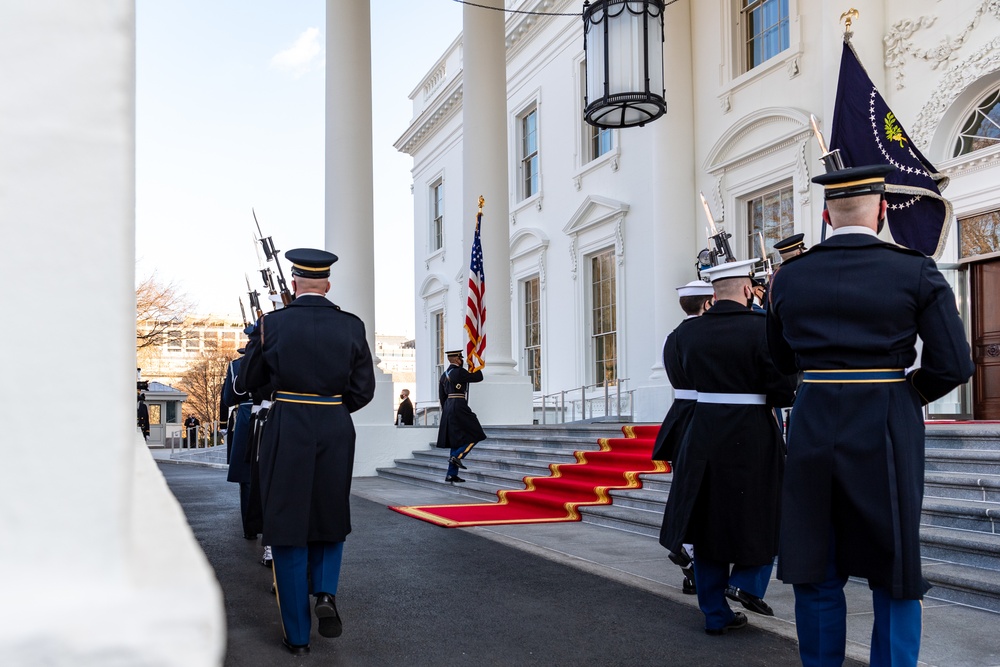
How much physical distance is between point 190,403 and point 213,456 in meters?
34.1

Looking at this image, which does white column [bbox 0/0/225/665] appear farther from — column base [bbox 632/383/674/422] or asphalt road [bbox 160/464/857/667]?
column base [bbox 632/383/674/422]

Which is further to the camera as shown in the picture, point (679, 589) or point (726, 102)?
point (726, 102)

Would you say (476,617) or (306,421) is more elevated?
(306,421)

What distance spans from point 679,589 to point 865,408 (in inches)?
113

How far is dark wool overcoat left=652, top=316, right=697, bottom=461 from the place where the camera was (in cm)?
571

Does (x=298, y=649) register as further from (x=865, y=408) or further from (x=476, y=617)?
(x=865, y=408)

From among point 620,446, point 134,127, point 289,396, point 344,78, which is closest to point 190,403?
point 344,78

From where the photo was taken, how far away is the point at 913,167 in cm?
943

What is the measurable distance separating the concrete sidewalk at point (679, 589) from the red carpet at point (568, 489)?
523mm

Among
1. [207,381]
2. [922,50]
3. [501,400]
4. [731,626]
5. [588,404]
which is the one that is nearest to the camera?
[731,626]

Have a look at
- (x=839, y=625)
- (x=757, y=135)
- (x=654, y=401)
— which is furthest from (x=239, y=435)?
(x=757, y=135)

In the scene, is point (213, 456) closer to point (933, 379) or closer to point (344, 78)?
point (344, 78)

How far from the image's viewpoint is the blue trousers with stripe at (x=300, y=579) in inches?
179

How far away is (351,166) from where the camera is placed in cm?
1559
